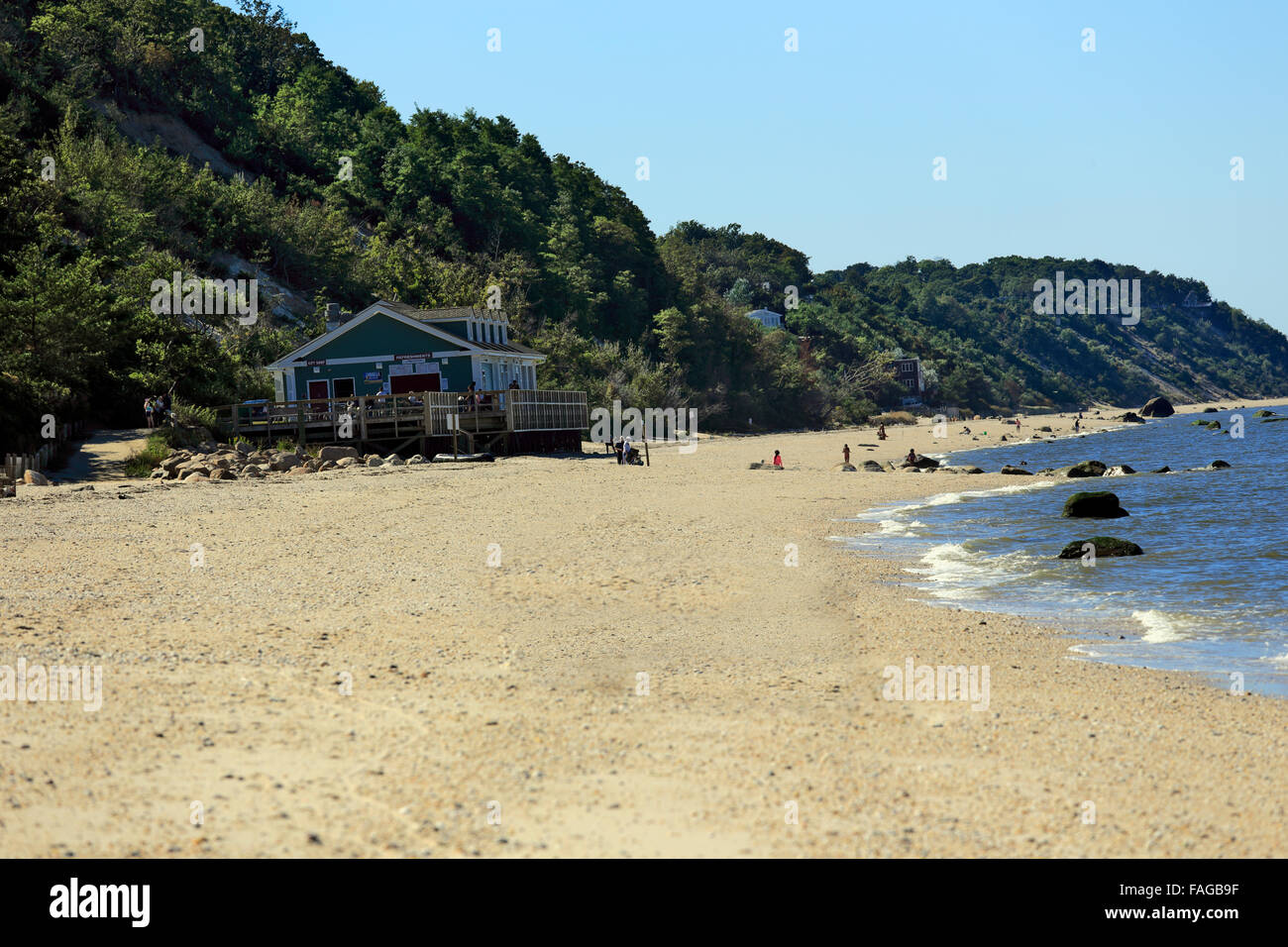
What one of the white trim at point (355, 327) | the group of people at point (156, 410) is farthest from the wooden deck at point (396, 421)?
the white trim at point (355, 327)

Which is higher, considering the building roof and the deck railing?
the building roof

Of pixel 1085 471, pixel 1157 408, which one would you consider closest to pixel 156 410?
pixel 1085 471

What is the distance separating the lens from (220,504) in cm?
2216

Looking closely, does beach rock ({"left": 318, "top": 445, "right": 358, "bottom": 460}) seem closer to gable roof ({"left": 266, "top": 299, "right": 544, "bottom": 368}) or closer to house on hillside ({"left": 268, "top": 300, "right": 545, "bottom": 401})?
house on hillside ({"left": 268, "top": 300, "right": 545, "bottom": 401})

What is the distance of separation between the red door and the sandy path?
36.5 ft

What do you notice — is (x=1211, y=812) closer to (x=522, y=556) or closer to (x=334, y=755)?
(x=334, y=755)

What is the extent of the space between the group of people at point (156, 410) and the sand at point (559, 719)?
54.6ft

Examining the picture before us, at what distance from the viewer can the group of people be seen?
3400cm

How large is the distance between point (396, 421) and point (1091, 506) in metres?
23.1

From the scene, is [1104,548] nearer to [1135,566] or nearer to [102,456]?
[1135,566]

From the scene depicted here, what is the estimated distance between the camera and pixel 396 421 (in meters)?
38.6

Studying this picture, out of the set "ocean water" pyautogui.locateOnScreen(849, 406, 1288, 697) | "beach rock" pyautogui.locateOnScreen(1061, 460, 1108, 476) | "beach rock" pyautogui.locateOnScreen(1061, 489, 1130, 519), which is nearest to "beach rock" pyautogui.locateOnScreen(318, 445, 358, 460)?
"ocean water" pyautogui.locateOnScreen(849, 406, 1288, 697)

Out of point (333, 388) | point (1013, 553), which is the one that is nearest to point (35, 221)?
point (333, 388)
